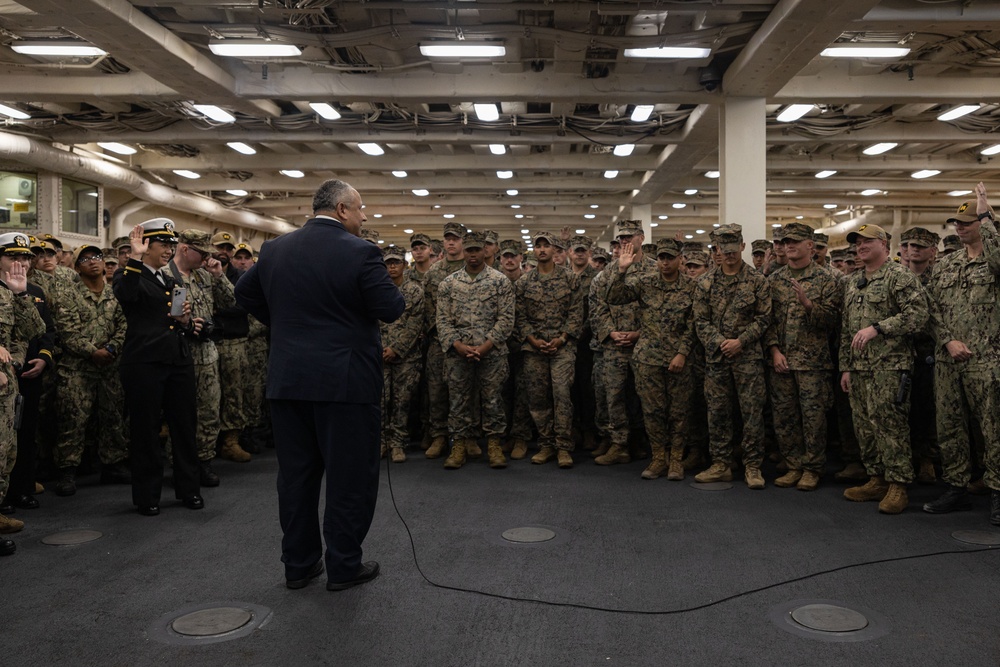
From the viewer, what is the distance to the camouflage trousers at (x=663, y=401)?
488 cm

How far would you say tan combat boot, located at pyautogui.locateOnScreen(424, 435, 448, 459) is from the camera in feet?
18.3

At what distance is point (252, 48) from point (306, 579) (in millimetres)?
5099

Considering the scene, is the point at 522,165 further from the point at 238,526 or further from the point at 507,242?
the point at 238,526

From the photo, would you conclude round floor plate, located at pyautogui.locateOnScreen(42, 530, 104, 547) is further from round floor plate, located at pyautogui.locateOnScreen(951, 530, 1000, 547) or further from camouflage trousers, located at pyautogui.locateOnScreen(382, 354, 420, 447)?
round floor plate, located at pyautogui.locateOnScreen(951, 530, 1000, 547)

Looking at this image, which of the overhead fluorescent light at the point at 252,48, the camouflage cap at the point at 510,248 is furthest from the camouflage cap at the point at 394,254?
the overhead fluorescent light at the point at 252,48

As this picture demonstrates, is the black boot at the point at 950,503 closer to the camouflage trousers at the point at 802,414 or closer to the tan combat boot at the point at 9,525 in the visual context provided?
the camouflage trousers at the point at 802,414

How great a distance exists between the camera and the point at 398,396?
554cm

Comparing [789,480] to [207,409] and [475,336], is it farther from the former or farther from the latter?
[207,409]

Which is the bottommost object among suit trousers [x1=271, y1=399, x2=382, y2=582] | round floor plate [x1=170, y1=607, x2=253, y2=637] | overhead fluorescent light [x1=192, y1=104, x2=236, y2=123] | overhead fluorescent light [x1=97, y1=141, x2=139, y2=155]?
round floor plate [x1=170, y1=607, x2=253, y2=637]

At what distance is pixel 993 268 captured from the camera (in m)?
3.77

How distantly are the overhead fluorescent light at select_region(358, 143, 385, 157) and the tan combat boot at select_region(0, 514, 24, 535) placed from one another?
307 inches

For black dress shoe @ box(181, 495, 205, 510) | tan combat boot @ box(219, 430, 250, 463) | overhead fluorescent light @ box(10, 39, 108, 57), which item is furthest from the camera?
overhead fluorescent light @ box(10, 39, 108, 57)

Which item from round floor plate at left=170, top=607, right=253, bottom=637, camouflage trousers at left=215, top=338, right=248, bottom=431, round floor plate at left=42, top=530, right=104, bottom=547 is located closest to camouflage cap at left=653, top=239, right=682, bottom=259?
camouflage trousers at left=215, top=338, right=248, bottom=431

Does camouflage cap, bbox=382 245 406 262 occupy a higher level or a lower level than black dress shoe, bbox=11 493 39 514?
higher
